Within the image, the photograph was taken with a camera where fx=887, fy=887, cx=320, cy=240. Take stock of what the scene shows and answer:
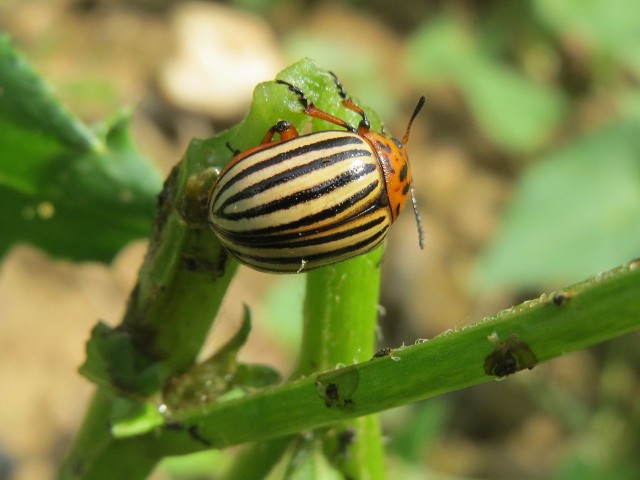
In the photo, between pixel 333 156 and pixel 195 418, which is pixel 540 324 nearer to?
pixel 195 418

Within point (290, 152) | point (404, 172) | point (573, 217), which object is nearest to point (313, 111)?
point (290, 152)

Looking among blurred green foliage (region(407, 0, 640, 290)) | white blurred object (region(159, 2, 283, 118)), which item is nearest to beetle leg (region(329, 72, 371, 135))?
blurred green foliage (region(407, 0, 640, 290))

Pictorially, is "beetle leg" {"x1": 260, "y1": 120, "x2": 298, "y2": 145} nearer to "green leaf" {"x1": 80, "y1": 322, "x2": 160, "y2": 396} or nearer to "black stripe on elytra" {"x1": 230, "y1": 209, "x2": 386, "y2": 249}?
"black stripe on elytra" {"x1": 230, "y1": 209, "x2": 386, "y2": 249}

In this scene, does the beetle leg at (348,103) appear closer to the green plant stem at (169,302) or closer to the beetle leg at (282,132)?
the beetle leg at (282,132)

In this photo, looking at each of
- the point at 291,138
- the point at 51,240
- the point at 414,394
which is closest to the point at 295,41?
the point at 51,240

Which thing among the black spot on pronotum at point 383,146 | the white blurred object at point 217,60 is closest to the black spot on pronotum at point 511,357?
the black spot on pronotum at point 383,146

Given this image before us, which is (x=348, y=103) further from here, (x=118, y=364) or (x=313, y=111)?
(x=118, y=364)

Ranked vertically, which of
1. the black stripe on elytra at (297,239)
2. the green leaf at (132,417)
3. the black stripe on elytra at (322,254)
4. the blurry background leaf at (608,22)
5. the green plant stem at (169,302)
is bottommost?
the green leaf at (132,417)
